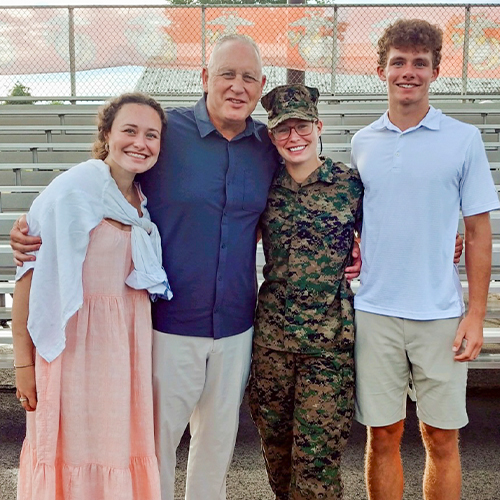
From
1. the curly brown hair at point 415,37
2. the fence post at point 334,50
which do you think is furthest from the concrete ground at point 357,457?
the fence post at point 334,50

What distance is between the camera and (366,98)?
6.49 metres

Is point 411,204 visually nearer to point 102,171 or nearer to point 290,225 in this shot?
point 290,225

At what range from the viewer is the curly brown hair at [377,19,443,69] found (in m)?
2.05

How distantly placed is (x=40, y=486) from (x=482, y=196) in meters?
1.61

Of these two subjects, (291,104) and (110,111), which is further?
(291,104)

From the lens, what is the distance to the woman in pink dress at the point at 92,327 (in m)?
1.83

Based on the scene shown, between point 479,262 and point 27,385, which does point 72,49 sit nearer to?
point 27,385

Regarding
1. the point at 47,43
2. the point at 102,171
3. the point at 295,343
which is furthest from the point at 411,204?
the point at 47,43

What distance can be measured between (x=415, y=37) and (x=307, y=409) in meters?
1.25

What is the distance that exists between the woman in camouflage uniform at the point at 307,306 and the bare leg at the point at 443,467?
0.31 metres

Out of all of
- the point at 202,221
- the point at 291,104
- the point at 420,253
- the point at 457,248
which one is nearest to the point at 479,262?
the point at 457,248

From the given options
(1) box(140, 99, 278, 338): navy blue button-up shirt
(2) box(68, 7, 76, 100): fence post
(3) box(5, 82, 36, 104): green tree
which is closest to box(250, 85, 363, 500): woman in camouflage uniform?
(1) box(140, 99, 278, 338): navy blue button-up shirt

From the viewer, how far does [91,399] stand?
6.24ft

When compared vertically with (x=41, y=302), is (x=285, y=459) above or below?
below
